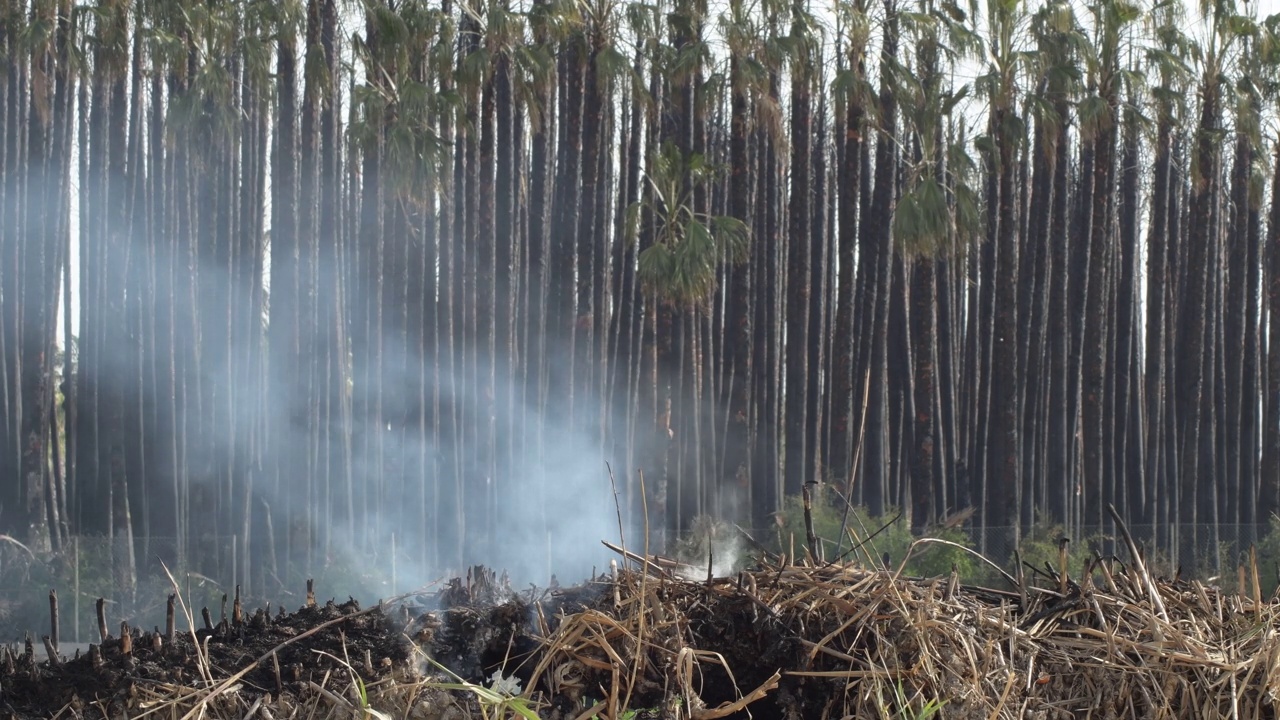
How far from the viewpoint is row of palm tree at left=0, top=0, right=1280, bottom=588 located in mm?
22969

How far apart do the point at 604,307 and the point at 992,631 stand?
815 inches

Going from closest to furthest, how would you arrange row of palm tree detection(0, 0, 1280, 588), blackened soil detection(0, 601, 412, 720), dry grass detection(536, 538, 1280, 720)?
1. dry grass detection(536, 538, 1280, 720)
2. blackened soil detection(0, 601, 412, 720)
3. row of palm tree detection(0, 0, 1280, 588)

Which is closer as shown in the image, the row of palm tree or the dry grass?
the dry grass

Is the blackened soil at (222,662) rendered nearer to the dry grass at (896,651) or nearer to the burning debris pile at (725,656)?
the burning debris pile at (725,656)

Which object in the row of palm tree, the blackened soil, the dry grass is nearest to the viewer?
the dry grass

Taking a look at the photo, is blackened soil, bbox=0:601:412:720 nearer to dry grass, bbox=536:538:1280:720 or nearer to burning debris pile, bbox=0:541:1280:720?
burning debris pile, bbox=0:541:1280:720

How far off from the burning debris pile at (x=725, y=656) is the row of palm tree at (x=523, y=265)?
18011 mm

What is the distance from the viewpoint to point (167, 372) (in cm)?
2377

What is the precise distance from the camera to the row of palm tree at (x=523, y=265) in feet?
75.4

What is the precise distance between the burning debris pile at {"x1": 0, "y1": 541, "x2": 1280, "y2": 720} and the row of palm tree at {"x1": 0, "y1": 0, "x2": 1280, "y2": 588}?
1801 centimetres

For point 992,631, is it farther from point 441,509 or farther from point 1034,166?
point 1034,166

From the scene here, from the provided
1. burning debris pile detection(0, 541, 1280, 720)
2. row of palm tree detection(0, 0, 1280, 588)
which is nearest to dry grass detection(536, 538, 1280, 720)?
burning debris pile detection(0, 541, 1280, 720)

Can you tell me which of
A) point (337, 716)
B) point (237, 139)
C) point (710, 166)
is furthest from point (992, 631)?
point (237, 139)

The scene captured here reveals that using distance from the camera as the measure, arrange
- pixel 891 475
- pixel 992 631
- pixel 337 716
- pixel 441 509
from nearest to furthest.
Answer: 1. pixel 337 716
2. pixel 992 631
3. pixel 441 509
4. pixel 891 475
